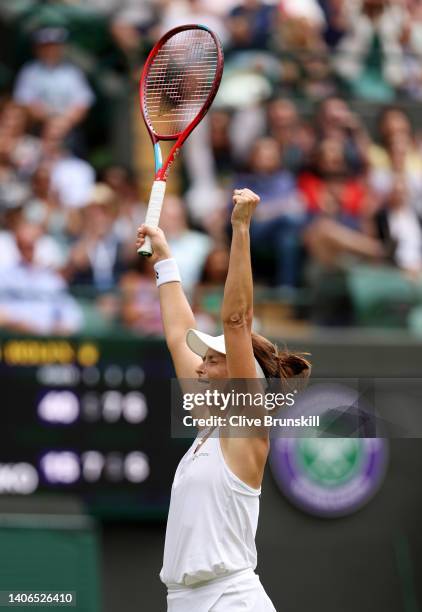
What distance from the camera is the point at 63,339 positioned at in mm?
6570

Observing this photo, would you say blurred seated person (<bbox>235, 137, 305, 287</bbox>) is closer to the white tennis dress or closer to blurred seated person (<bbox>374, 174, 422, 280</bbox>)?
blurred seated person (<bbox>374, 174, 422, 280</bbox>)

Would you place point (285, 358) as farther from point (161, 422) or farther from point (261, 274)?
point (261, 274)

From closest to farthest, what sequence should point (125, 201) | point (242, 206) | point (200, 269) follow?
point (242, 206) < point (200, 269) < point (125, 201)

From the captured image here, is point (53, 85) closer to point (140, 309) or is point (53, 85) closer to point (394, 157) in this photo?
point (394, 157)

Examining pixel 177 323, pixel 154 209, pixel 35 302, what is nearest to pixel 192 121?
pixel 154 209

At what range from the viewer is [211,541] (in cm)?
381

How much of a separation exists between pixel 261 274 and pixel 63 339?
188cm

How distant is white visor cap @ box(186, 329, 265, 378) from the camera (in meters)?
3.88

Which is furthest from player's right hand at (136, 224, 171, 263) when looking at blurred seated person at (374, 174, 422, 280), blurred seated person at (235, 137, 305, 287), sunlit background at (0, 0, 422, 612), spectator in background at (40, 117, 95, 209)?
spectator in background at (40, 117, 95, 209)

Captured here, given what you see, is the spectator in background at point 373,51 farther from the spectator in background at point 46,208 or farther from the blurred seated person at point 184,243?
the spectator in background at point 46,208

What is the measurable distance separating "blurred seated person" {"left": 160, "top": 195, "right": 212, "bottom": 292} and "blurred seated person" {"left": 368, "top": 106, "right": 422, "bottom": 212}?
1446 millimetres

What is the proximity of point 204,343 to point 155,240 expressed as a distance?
368 mm

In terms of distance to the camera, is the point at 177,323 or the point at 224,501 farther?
the point at 177,323

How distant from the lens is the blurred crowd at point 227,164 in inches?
296
